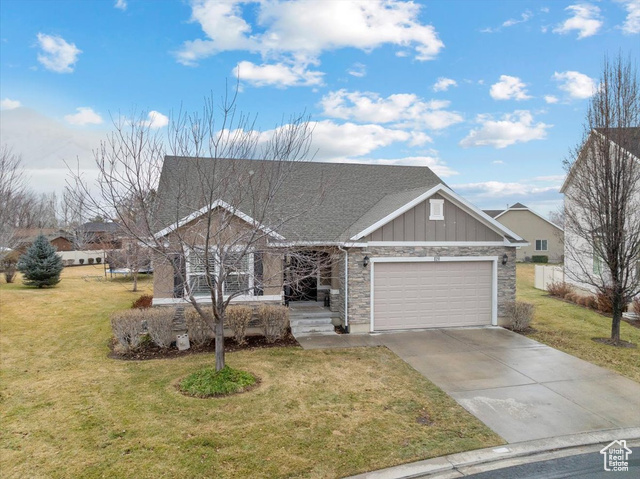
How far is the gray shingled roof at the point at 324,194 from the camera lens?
32.1 feet

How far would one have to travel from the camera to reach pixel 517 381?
8094 mm

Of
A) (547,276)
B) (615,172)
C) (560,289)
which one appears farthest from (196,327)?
(547,276)

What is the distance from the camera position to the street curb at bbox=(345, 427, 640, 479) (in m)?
5.00

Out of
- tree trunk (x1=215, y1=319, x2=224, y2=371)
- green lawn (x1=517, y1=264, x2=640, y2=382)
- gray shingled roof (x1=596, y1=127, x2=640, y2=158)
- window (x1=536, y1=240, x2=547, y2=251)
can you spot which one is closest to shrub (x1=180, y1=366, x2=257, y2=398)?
tree trunk (x1=215, y1=319, x2=224, y2=371)

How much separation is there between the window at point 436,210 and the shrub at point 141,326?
8.06 metres

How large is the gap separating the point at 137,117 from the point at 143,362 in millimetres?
5613

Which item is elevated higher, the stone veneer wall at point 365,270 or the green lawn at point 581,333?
the stone veneer wall at point 365,270

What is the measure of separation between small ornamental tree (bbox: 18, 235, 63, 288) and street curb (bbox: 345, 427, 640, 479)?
21101 millimetres

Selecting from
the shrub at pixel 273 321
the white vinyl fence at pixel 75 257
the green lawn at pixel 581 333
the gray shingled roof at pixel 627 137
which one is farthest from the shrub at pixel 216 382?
the white vinyl fence at pixel 75 257

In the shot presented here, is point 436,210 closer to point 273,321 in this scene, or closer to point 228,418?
point 273,321

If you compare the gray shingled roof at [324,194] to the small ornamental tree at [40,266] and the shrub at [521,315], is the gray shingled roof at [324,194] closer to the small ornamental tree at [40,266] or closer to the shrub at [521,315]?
the shrub at [521,315]

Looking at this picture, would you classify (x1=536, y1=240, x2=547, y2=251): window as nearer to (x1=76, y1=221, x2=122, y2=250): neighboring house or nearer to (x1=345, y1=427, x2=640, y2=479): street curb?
(x1=76, y1=221, x2=122, y2=250): neighboring house

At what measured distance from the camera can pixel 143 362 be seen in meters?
9.41

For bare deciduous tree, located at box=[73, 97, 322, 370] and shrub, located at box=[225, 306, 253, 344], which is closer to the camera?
bare deciduous tree, located at box=[73, 97, 322, 370]
